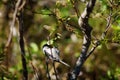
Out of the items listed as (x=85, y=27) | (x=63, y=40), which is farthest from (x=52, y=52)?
(x=63, y=40)

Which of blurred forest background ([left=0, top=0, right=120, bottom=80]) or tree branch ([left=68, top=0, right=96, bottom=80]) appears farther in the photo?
blurred forest background ([left=0, top=0, right=120, bottom=80])

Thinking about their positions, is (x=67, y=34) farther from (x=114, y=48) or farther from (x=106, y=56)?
(x=106, y=56)

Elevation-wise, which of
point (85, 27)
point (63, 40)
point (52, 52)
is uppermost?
point (85, 27)

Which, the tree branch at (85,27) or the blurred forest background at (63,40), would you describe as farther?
the blurred forest background at (63,40)

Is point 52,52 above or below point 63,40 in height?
above

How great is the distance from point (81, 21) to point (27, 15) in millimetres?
3277

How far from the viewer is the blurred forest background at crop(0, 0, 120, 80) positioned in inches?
69.7

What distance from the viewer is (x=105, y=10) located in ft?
6.05

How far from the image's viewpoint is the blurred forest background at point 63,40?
1771 millimetres

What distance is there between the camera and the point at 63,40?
165 inches

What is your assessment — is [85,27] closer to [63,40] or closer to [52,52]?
[52,52]

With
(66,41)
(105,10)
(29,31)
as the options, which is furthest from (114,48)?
(105,10)

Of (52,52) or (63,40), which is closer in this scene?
(52,52)

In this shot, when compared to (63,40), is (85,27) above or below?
above
